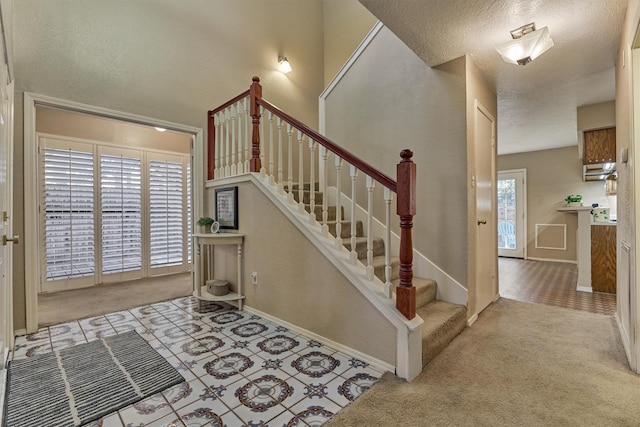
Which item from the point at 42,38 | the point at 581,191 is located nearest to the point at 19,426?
the point at 42,38

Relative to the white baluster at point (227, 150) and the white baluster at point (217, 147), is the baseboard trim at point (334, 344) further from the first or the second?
the white baluster at point (217, 147)

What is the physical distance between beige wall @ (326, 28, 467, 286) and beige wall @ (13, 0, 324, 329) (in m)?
1.70

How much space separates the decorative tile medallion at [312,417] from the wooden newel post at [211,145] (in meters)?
2.90

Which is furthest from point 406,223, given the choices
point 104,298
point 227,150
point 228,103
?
point 104,298

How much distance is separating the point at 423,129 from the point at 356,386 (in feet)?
7.36

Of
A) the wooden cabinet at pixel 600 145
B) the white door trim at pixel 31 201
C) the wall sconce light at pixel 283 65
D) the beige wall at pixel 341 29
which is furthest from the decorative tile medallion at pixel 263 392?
the beige wall at pixel 341 29

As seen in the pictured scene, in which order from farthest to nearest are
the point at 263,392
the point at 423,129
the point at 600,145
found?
the point at 600,145, the point at 423,129, the point at 263,392

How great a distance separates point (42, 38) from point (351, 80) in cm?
297

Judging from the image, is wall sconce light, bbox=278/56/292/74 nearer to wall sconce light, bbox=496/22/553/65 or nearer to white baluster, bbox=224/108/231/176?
white baluster, bbox=224/108/231/176

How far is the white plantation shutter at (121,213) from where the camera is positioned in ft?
14.1

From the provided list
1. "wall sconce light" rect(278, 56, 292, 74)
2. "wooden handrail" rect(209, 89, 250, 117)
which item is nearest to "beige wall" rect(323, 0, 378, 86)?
"wall sconce light" rect(278, 56, 292, 74)

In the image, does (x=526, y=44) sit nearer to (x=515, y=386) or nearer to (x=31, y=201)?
(x=515, y=386)

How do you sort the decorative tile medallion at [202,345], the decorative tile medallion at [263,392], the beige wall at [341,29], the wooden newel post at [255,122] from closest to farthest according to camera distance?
the decorative tile medallion at [263,392]
the decorative tile medallion at [202,345]
the wooden newel post at [255,122]
the beige wall at [341,29]

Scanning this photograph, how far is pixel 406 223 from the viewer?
6.17 ft
